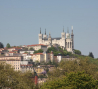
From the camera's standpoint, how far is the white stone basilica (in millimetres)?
149238

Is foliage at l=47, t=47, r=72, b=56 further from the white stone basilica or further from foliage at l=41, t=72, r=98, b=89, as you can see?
foliage at l=41, t=72, r=98, b=89

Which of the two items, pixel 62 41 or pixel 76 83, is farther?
pixel 62 41

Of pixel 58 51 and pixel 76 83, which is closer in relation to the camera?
pixel 76 83

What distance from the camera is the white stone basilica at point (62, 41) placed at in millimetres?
149238

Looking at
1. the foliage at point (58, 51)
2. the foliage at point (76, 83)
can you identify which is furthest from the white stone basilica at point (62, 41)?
the foliage at point (76, 83)

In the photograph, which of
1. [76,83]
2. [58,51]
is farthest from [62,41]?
[76,83]

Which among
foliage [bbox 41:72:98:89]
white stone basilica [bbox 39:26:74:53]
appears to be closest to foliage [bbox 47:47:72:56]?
white stone basilica [bbox 39:26:74:53]

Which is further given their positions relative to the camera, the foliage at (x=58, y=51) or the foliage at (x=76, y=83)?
the foliage at (x=58, y=51)

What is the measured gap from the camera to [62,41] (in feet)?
498

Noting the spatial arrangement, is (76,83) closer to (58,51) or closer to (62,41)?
(58,51)

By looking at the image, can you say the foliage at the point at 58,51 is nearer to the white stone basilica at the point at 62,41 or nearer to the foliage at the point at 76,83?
the white stone basilica at the point at 62,41

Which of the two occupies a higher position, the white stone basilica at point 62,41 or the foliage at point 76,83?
the white stone basilica at point 62,41

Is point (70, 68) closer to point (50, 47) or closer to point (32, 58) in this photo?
point (32, 58)

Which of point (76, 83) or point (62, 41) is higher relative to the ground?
point (62, 41)
